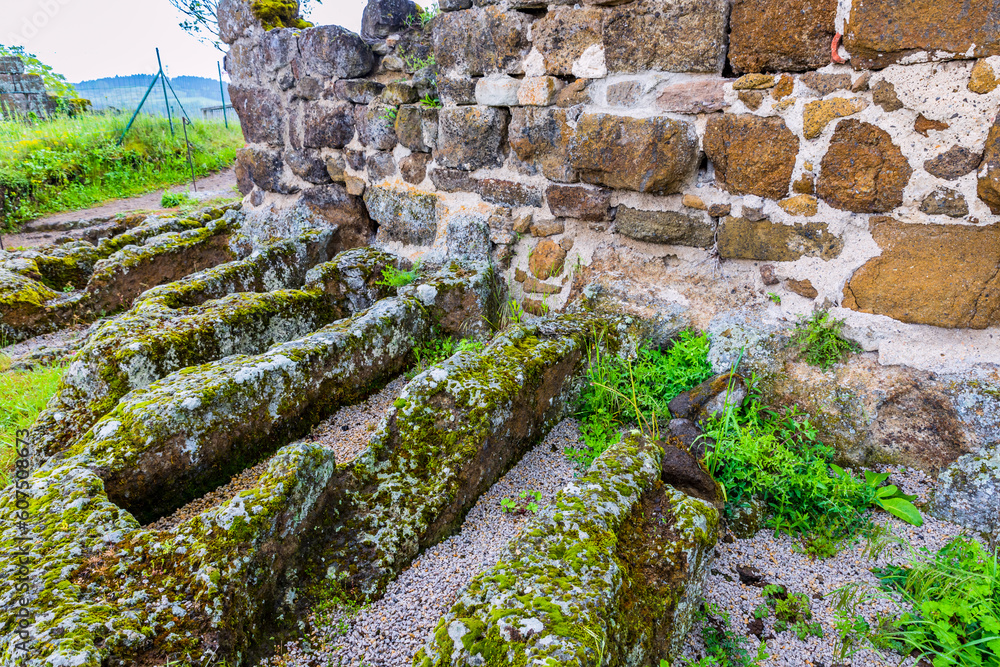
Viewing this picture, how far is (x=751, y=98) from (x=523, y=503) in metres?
1.86

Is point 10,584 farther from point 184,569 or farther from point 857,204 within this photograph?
point 857,204

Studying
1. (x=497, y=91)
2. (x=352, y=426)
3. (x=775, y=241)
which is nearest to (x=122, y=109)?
(x=497, y=91)

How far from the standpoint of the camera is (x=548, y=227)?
3.05 metres

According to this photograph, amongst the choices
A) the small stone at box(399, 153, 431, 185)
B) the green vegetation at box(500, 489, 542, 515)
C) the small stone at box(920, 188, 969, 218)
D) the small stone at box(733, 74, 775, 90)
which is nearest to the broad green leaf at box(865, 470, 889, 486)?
the small stone at box(920, 188, 969, 218)

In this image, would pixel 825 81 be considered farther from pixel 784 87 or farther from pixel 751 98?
pixel 751 98

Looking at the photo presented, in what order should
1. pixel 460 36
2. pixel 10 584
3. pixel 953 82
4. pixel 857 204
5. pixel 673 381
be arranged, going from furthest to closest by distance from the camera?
pixel 460 36
pixel 673 381
pixel 857 204
pixel 953 82
pixel 10 584

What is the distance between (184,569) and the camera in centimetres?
148

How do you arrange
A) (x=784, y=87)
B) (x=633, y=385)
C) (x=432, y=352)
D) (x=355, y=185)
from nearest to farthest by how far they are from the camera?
1. (x=784, y=87)
2. (x=633, y=385)
3. (x=432, y=352)
4. (x=355, y=185)

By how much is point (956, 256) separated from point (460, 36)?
8.18ft

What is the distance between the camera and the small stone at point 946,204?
197 centimetres

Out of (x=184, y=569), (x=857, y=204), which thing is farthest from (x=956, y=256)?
(x=184, y=569)

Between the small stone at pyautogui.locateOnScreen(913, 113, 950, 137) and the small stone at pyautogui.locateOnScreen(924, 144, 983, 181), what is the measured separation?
0.27ft

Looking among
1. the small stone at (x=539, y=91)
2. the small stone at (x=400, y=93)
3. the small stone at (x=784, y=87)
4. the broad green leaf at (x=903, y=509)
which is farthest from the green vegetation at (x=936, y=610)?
the small stone at (x=400, y=93)

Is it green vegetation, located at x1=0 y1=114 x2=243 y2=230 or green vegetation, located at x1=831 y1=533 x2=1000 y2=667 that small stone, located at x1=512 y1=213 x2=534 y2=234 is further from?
green vegetation, located at x1=0 y1=114 x2=243 y2=230
